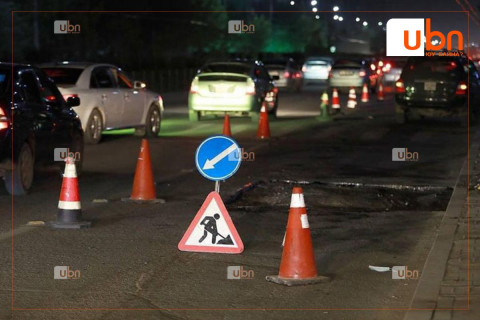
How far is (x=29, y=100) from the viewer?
13805 mm

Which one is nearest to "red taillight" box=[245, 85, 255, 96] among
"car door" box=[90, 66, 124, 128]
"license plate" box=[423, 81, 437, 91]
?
"license plate" box=[423, 81, 437, 91]

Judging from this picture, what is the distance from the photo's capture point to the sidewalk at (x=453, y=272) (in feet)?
24.4

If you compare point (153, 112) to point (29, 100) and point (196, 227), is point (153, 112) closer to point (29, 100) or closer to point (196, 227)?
point (29, 100)

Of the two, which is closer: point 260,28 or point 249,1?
point 260,28

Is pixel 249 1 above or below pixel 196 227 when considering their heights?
above

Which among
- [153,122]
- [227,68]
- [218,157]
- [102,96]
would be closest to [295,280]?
[218,157]

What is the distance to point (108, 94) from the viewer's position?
817 inches

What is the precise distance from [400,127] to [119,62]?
1988 cm

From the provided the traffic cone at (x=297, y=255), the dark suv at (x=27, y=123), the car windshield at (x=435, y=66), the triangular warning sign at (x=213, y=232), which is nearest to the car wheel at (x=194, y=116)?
the car windshield at (x=435, y=66)

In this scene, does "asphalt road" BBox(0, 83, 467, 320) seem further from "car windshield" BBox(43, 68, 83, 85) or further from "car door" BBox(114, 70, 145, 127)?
"car windshield" BBox(43, 68, 83, 85)

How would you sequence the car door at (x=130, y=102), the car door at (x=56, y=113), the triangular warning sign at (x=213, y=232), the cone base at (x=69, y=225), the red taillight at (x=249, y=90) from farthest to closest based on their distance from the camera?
the red taillight at (x=249, y=90)
the car door at (x=130, y=102)
the car door at (x=56, y=113)
the cone base at (x=69, y=225)
the triangular warning sign at (x=213, y=232)

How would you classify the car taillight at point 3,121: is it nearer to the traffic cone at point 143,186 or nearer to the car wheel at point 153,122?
the traffic cone at point 143,186

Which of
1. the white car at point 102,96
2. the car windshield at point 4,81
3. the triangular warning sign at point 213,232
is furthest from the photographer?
the white car at point 102,96

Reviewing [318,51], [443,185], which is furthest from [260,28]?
[443,185]
